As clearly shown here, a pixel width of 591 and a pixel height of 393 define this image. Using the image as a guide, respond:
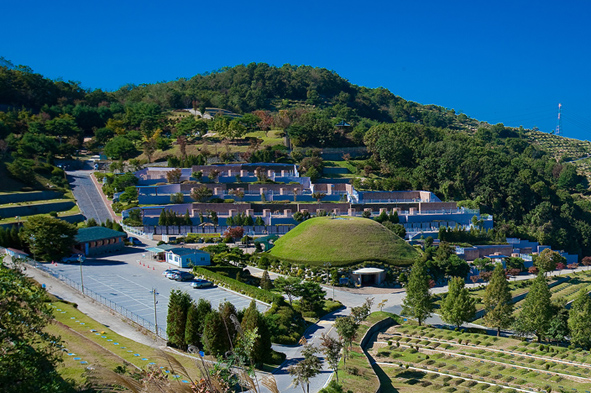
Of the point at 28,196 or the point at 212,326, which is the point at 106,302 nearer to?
the point at 212,326

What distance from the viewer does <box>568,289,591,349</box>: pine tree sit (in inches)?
1246

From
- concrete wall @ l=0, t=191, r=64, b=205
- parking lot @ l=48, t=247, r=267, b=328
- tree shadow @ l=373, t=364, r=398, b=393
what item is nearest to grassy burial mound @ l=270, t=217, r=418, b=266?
parking lot @ l=48, t=247, r=267, b=328

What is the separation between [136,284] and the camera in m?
37.8

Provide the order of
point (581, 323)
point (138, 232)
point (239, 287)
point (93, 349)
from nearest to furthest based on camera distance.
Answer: point (93, 349) < point (581, 323) < point (239, 287) < point (138, 232)

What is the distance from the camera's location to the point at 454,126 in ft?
559

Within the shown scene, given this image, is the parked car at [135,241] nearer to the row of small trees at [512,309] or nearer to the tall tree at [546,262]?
the row of small trees at [512,309]

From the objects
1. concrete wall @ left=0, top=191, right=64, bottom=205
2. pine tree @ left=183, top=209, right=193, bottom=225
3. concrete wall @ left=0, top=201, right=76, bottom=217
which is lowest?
pine tree @ left=183, top=209, right=193, bottom=225

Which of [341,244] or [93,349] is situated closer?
[93,349]

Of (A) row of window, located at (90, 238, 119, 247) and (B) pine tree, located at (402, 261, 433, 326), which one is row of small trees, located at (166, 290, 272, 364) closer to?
(B) pine tree, located at (402, 261, 433, 326)

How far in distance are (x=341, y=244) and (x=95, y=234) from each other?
21.8 meters

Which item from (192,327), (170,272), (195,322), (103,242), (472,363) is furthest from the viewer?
(103,242)

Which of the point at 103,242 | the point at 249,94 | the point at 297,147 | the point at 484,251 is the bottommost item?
the point at 484,251

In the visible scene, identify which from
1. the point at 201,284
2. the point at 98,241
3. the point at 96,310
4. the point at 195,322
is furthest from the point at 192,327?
the point at 98,241

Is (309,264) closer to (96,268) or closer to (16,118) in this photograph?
(96,268)
